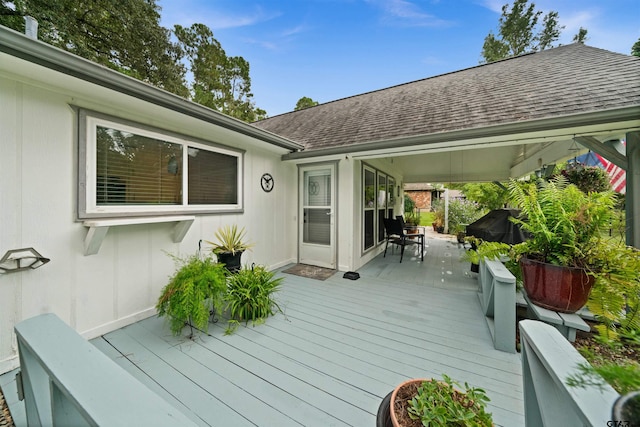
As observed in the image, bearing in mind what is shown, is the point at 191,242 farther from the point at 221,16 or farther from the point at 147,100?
the point at 221,16

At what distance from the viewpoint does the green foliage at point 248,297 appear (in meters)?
2.68

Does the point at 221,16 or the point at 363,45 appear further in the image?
the point at 363,45

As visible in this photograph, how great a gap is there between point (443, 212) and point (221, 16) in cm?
1099

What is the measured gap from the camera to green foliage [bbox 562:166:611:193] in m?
3.84

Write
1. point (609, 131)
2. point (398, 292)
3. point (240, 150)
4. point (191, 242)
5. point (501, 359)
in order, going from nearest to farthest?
point (501, 359)
point (609, 131)
point (191, 242)
point (398, 292)
point (240, 150)

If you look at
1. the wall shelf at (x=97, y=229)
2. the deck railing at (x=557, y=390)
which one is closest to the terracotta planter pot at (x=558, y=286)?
the deck railing at (x=557, y=390)

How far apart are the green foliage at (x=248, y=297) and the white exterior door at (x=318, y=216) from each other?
2.06m

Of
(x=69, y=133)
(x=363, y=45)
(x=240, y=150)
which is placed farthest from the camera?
(x=363, y=45)

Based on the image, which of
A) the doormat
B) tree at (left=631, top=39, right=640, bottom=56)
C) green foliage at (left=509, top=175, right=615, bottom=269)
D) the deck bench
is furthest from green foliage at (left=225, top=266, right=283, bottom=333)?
tree at (left=631, top=39, right=640, bottom=56)

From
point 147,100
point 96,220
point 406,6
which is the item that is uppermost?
point 406,6

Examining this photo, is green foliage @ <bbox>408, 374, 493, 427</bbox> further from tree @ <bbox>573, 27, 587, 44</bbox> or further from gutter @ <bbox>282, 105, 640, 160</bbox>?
tree @ <bbox>573, 27, 587, 44</bbox>

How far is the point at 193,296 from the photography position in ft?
7.18

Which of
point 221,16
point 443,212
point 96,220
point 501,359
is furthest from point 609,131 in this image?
point 443,212

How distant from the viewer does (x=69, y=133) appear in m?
2.24
